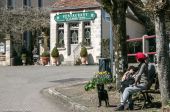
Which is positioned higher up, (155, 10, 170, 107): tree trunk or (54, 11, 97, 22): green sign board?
(54, 11, 97, 22): green sign board

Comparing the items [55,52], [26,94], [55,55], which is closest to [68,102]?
[26,94]

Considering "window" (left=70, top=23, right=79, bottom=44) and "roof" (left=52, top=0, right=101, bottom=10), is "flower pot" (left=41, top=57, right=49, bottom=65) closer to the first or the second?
"window" (left=70, top=23, right=79, bottom=44)

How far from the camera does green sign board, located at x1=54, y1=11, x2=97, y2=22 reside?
1448 inches

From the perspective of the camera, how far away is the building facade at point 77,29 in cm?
3641

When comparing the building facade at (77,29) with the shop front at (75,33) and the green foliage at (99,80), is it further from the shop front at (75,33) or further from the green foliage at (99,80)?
the green foliage at (99,80)

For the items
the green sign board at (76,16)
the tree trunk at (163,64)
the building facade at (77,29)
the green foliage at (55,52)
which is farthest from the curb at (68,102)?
the green sign board at (76,16)

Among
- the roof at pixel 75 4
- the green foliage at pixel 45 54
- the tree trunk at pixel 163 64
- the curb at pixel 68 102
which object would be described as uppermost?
the roof at pixel 75 4

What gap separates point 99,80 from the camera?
53.6 feet

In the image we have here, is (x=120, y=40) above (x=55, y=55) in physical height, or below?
above

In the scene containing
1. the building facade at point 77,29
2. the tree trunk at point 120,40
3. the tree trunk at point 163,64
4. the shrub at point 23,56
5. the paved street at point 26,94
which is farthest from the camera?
the shrub at point 23,56

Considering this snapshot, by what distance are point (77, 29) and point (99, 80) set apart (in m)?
21.9

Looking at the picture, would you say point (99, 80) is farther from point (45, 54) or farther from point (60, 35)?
point (60, 35)

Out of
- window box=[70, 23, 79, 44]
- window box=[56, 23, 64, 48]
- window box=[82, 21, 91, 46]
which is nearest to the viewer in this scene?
window box=[82, 21, 91, 46]

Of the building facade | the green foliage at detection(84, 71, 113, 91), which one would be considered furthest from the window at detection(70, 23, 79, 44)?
the green foliage at detection(84, 71, 113, 91)
